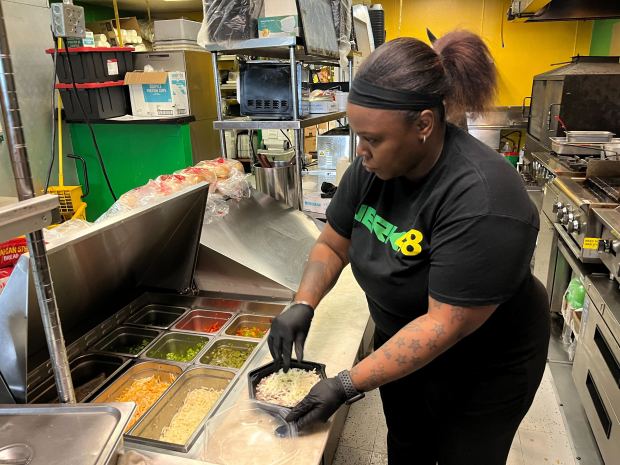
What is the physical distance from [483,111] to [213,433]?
107 centimetres

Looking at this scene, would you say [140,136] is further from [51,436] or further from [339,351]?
[51,436]

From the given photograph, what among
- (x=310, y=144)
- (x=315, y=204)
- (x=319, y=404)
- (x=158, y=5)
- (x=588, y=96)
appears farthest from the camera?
(x=158, y=5)

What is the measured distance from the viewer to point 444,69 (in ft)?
3.49

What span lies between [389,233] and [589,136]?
124 inches

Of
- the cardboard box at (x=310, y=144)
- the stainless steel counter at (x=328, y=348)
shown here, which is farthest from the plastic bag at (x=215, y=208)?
the cardboard box at (x=310, y=144)

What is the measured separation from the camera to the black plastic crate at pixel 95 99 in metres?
3.17

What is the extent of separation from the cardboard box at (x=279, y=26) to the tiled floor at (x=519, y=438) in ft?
6.44

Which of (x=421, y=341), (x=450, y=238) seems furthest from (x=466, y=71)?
(x=421, y=341)

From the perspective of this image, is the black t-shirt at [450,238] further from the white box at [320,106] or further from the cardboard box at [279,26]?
the white box at [320,106]

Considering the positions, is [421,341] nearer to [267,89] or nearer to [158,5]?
[267,89]

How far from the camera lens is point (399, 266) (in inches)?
44.8

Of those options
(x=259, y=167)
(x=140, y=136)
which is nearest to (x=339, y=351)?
(x=259, y=167)

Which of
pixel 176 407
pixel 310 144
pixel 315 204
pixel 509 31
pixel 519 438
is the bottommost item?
pixel 519 438

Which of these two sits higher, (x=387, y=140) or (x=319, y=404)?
(x=387, y=140)
